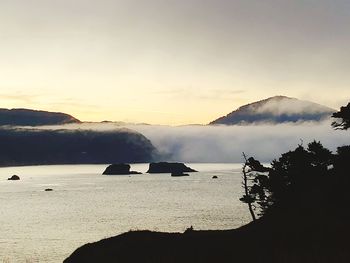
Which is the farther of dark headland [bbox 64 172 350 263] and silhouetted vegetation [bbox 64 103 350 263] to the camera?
silhouetted vegetation [bbox 64 103 350 263]

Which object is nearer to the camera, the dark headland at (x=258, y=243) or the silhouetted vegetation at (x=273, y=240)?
the dark headland at (x=258, y=243)

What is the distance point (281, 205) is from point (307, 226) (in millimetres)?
4734

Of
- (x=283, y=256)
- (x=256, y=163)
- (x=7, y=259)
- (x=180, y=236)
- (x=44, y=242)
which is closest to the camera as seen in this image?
(x=283, y=256)

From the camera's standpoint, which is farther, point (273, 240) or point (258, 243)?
point (273, 240)

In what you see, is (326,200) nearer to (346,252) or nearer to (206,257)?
(346,252)

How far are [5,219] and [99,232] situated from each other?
163 ft

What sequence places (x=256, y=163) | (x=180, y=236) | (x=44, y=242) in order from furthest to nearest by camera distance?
(x=44, y=242) → (x=256, y=163) → (x=180, y=236)

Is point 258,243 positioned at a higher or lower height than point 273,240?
lower

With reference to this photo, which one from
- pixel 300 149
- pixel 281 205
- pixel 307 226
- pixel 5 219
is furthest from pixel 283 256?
pixel 5 219

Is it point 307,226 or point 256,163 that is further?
point 256,163

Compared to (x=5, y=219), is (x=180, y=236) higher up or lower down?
higher up

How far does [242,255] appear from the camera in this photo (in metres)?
27.5

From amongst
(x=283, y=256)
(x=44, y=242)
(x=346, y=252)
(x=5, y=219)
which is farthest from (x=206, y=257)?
(x=5, y=219)

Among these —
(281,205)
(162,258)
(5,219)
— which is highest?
(281,205)
